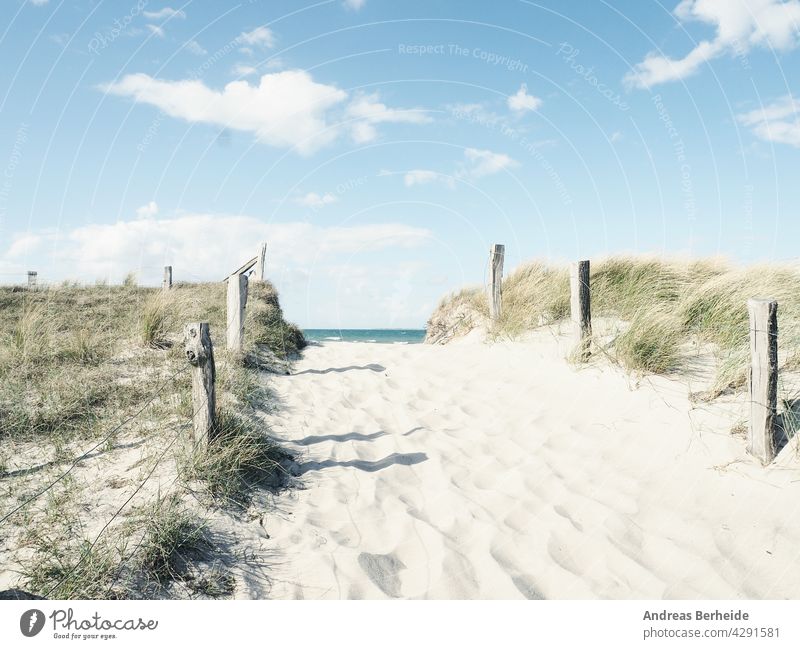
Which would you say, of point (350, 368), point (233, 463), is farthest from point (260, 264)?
point (233, 463)

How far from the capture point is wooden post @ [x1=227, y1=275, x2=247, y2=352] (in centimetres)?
770

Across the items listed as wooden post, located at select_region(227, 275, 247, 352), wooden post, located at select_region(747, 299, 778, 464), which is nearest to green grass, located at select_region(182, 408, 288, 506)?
wooden post, located at select_region(227, 275, 247, 352)

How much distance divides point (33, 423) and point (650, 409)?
616 centimetres

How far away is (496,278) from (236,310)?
15.3 ft

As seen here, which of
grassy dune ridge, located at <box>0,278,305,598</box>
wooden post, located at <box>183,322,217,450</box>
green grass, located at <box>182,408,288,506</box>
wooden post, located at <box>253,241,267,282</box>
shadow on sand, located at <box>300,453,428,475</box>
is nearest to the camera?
grassy dune ridge, located at <box>0,278,305,598</box>

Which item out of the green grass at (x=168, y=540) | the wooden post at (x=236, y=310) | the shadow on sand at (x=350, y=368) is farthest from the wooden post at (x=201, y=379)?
the shadow on sand at (x=350, y=368)

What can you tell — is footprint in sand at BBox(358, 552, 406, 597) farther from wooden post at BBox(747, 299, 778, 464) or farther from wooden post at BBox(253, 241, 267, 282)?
wooden post at BBox(253, 241, 267, 282)

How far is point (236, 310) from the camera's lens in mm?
7727

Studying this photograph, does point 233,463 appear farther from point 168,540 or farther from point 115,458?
point 115,458

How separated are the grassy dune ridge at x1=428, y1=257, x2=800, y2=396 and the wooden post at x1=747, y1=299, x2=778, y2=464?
1.04 m

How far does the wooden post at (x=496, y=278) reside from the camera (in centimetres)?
940

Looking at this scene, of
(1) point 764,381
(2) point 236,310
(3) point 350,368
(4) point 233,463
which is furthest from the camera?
(3) point 350,368

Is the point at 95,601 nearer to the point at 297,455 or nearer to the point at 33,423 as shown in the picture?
the point at 297,455

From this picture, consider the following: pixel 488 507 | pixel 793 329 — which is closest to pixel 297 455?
pixel 488 507
